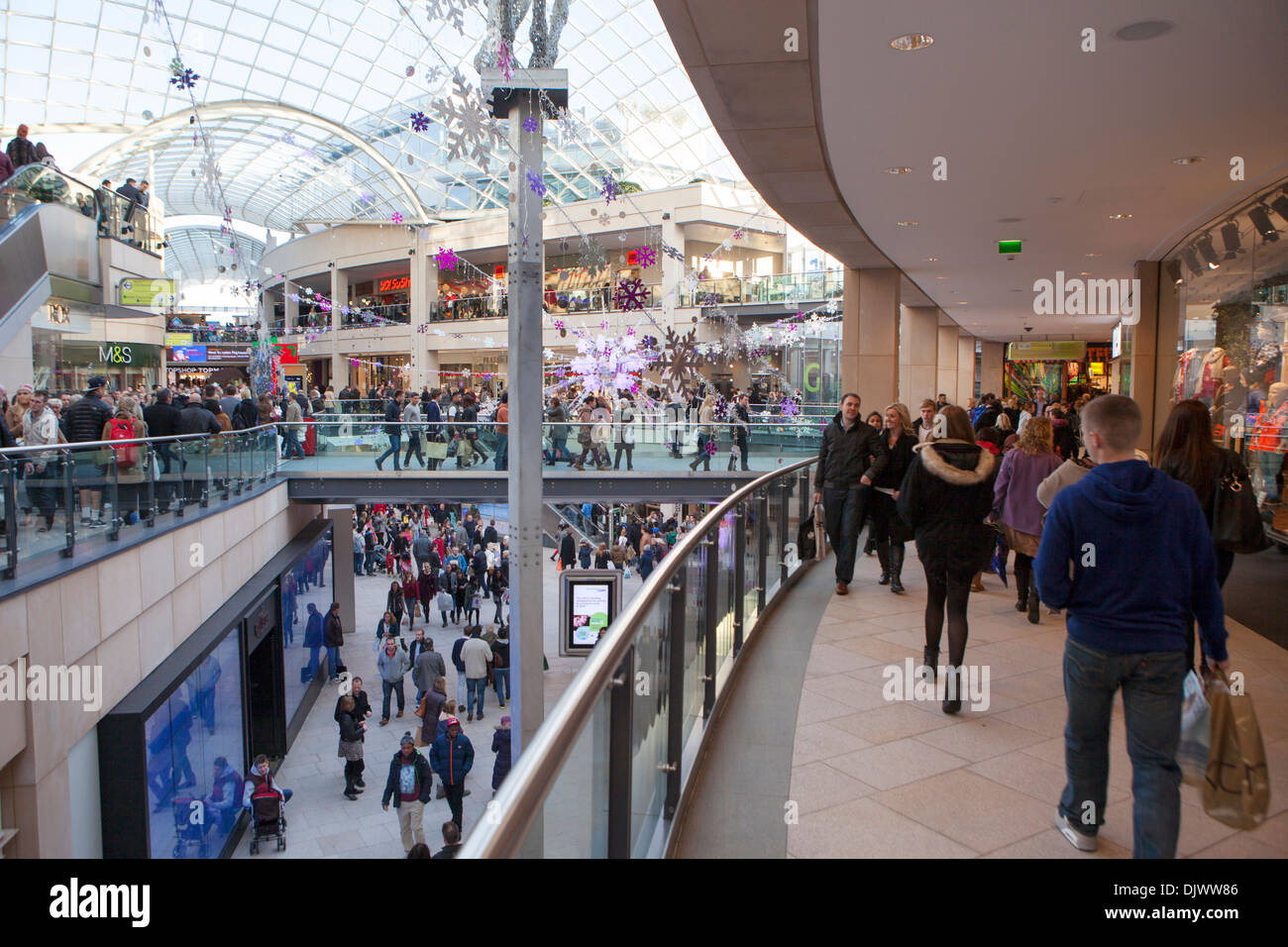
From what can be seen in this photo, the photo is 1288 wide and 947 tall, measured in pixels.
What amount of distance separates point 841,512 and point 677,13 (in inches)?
152

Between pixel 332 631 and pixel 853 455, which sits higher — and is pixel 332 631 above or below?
below

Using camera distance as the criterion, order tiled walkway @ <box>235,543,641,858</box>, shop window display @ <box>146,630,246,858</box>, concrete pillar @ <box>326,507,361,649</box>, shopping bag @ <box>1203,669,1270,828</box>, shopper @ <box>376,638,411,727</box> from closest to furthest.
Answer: shopping bag @ <box>1203,669,1270,828</box> < shop window display @ <box>146,630,246,858</box> < tiled walkway @ <box>235,543,641,858</box> < shopper @ <box>376,638,411,727</box> < concrete pillar @ <box>326,507,361,649</box>

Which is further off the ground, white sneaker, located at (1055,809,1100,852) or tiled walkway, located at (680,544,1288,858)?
white sneaker, located at (1055,809,1100,852)

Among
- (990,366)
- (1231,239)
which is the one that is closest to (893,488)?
(1231,239)

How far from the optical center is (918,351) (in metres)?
22.9

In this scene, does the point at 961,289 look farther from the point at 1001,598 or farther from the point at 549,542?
the point at 549,542

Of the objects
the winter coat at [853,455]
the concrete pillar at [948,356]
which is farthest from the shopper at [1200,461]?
the concrete pillar at [948,356]

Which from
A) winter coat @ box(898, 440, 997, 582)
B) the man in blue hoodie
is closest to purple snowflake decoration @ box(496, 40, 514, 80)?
winter coat @ box(898, 440, 997, 582)

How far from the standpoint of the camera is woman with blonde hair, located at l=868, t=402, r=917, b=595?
7246 mm

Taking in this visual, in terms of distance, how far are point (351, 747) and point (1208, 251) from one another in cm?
1319

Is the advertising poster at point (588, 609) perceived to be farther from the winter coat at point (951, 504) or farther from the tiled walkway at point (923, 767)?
the winter coat at point (951, 504)

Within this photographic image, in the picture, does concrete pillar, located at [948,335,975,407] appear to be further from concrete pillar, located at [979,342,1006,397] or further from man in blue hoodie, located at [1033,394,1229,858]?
man in blue hoodie, located at [1033,394,1229,858]

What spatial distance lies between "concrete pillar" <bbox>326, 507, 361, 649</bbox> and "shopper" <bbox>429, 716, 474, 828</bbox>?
1220 centimetres

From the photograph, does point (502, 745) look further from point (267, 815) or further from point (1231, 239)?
point (1231, 239)
